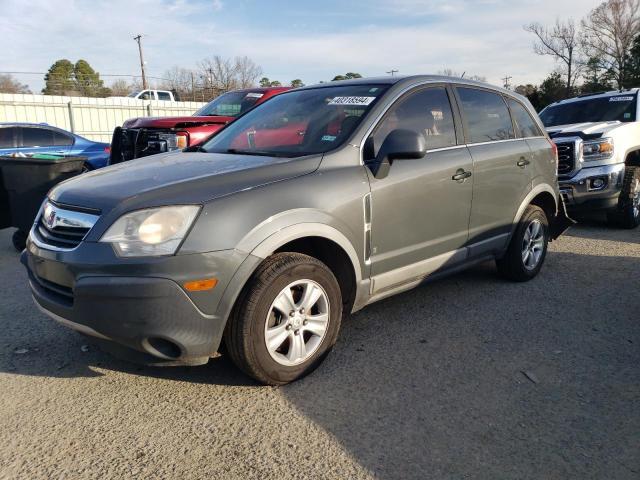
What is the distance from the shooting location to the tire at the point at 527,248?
4.86 meters

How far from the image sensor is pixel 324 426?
2746mm

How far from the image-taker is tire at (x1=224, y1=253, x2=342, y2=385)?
2.88m

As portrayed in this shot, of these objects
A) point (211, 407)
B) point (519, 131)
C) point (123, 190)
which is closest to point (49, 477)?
point (211, 407)

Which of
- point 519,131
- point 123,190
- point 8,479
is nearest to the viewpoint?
point 8,479

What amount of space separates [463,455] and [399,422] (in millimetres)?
379

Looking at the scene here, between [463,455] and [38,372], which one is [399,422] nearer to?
[463,455]

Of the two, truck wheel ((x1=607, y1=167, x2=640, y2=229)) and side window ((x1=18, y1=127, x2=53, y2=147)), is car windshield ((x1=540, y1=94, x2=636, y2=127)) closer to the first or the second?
truck wheel ((x1=607, y1=167, x2=640, y2=229))

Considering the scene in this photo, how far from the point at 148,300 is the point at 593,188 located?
657 centimetres

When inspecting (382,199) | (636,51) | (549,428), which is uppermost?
(636,51)

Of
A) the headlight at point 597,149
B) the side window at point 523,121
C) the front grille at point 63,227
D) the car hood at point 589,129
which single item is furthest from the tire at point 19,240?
the headlight at point 597,149

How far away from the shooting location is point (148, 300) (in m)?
2.62

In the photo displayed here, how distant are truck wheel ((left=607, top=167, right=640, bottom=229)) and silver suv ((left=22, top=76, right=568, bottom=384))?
3.73 meters

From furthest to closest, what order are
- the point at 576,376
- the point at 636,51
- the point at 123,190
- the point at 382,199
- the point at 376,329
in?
the point at 636,51, the point at 376,329, the point at 382,199, the point at 576,376, the point at 123,190

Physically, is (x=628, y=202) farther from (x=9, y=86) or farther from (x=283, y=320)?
(x=9, y=86)
